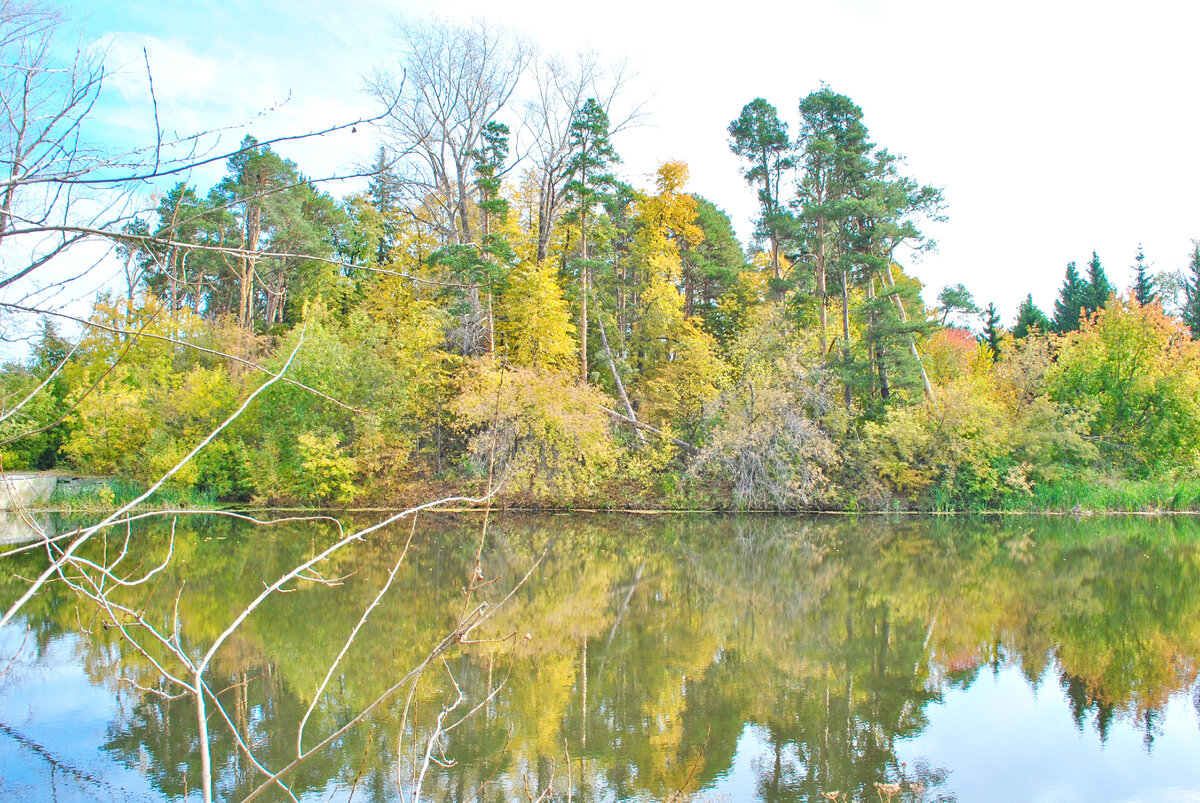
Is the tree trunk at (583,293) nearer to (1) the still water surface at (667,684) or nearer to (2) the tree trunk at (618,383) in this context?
(2) the tree trunk at (618,383)

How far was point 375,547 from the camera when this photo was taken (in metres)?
14.1

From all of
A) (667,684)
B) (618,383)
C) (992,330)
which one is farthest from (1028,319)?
(667,684)

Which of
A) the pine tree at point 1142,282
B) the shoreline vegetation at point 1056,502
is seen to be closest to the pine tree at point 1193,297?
the pine tree at point 1142,282

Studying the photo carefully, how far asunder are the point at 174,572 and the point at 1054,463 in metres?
18.9

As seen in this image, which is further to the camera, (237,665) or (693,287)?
(693,287)

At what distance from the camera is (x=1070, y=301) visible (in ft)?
113

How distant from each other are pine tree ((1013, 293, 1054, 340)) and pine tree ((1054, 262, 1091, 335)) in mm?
466

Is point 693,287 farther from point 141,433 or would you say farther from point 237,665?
point 237,665

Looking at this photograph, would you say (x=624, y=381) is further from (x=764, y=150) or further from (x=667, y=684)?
(x=667, y=684)

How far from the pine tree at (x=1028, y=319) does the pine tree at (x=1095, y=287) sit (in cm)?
172

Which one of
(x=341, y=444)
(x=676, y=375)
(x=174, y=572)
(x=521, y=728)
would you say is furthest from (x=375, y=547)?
(x=676, y=375)

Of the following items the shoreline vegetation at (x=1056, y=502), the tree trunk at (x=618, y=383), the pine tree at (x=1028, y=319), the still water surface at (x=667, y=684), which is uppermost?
the pine tree at (x=1028, y=319)

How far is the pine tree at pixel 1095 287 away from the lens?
3350 cm

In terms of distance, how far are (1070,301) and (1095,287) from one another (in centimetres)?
112
